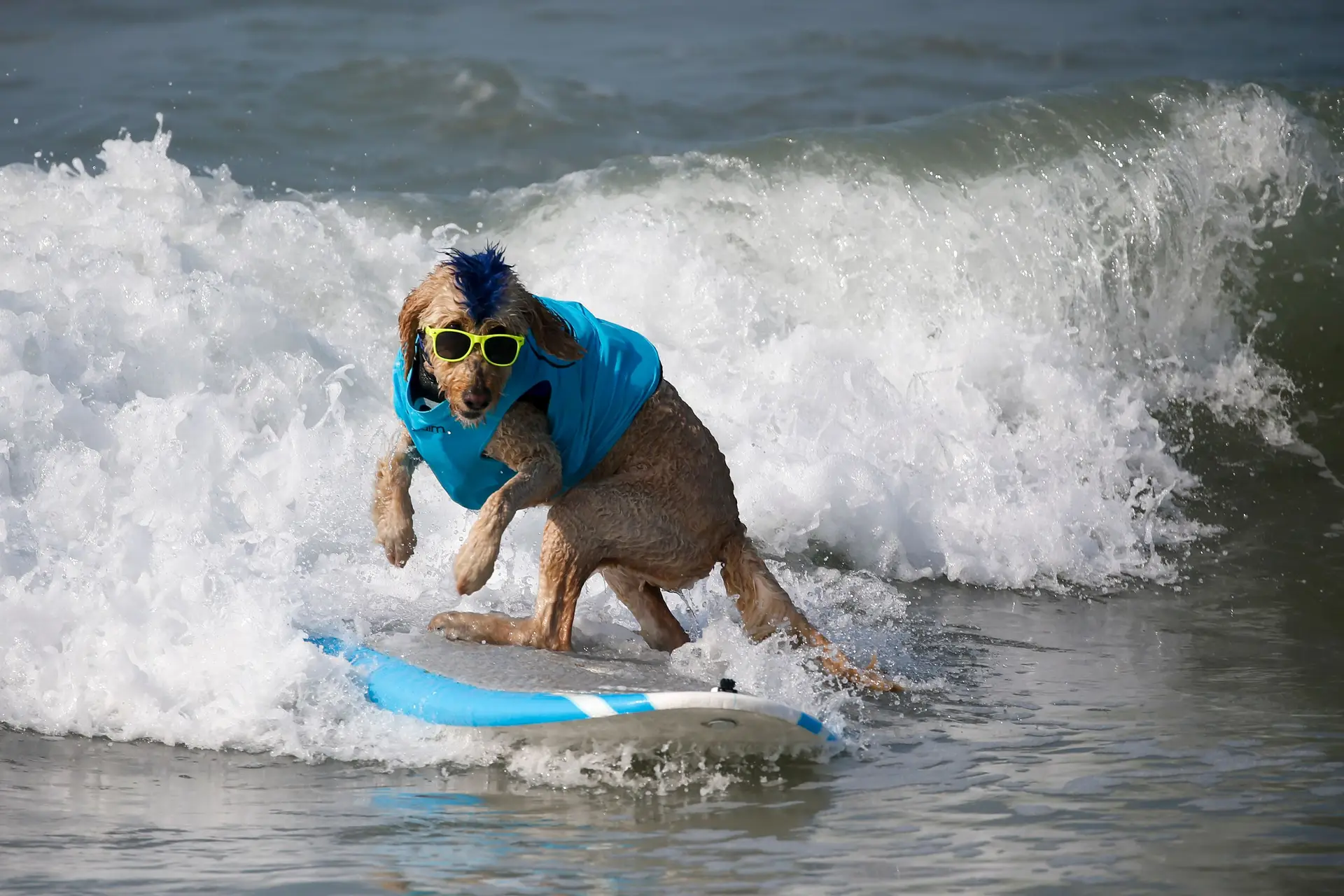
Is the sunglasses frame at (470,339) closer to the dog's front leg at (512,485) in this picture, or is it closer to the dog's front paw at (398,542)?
the dog's front leg at (512,485)

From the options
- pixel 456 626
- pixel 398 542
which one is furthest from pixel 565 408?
pixel 456 626

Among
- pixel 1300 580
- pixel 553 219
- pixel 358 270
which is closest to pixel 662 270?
pixel 553 219

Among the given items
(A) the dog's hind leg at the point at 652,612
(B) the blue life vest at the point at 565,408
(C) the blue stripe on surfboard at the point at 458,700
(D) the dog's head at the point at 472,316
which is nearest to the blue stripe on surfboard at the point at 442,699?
(C) the blue stripe on surfboard at the point at 458,700

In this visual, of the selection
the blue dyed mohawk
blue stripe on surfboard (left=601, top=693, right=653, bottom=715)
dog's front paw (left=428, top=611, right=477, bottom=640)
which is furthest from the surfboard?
the blue dyed mohawk

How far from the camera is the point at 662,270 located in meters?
10.4

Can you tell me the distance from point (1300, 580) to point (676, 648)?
12.6 ft

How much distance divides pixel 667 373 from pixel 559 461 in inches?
173

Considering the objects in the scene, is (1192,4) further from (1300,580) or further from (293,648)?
(293,648)

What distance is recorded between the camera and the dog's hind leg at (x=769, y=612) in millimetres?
5609

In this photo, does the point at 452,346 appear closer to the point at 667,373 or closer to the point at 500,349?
the point at 500,349

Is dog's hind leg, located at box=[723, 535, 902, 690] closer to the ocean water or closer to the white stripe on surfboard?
the ocean water

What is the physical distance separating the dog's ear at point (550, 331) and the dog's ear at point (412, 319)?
33 cm

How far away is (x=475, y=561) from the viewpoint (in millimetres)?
4980

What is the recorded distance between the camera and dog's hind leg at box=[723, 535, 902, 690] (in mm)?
5609
